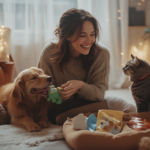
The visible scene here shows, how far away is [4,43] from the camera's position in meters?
2.40

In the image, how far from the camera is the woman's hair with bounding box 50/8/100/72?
5.65ft

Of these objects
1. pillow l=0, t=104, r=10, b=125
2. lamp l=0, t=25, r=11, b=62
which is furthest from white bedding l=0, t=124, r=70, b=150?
lamp l=0, t=25, r=11, b=62

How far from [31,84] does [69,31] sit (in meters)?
0.54

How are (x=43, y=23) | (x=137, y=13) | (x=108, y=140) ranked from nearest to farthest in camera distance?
1. (x=108, y=140)
2. (x=43, y=23)
3. (x=137, y=13)

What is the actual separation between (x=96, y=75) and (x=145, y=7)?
2.05 metres

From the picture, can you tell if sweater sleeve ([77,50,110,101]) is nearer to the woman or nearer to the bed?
the woman

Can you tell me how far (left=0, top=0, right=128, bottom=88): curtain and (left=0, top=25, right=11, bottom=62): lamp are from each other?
0.43 m

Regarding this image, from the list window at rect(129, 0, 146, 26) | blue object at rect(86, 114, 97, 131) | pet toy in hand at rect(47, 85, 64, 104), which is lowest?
blue object at rect(86, 114, 97, 131)

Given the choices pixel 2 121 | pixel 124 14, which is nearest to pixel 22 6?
pixel 124 14

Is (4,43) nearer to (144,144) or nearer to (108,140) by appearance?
(108,140)

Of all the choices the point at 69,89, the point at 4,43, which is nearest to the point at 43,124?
the point at 69,89

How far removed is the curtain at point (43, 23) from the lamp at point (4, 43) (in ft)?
1.42

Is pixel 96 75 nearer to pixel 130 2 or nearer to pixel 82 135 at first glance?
pixel 82 135

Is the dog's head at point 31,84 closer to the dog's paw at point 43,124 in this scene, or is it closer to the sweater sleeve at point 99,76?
the dog's paw at point 43,124
